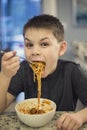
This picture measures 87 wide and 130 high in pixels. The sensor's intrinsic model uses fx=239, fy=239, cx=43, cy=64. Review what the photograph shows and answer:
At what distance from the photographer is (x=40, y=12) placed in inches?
175

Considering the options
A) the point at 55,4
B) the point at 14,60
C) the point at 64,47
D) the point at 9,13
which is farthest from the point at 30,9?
the point at 14,60

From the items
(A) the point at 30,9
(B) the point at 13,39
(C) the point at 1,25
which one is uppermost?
(A) the point at 30,9

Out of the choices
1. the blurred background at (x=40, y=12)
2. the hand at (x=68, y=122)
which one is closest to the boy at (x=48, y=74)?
the hand at (x=68, y=122)

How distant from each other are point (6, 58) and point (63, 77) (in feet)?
1.56

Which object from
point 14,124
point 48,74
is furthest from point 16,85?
point 14,124

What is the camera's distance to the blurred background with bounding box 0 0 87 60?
3.78 metres

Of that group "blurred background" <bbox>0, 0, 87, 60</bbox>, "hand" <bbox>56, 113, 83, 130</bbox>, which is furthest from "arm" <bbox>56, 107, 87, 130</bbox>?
"blurred background" <bbox>0, 0, 87, 60</bbox>

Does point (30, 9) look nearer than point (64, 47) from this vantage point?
No

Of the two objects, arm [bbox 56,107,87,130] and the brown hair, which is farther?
the brown hair

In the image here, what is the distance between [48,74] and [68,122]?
0.43 meters

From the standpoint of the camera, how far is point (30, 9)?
5.02 m

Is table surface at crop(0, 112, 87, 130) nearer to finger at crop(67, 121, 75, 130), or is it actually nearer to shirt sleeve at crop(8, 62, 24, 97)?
finger at crop(67, 121, 75, 130)

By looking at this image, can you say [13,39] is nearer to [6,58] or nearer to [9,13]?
[9,13]

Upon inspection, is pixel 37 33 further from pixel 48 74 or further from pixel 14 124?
pixel 14 124
